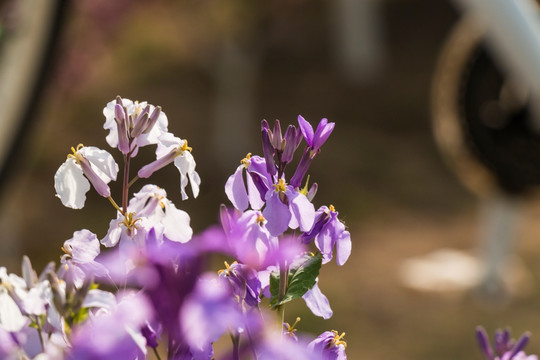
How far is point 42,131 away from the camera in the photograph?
201 inches

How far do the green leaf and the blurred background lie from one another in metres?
2.09

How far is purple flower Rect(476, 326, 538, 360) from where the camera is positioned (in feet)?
1.90

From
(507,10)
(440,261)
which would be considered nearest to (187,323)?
(507,10)

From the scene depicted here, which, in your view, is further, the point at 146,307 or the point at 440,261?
the point at 440,261

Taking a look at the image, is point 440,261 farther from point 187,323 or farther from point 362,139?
point 187,323

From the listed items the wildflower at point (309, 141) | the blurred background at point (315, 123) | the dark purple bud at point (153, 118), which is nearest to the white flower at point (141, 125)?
the dark purple bud at point (153, 118)

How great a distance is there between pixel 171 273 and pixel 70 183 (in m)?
0.18

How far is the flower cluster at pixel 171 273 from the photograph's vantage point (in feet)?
1.27

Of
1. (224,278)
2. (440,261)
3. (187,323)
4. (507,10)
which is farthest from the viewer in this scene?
(440,261)

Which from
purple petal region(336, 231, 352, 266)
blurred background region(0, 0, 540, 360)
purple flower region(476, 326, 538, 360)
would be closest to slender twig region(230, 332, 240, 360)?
purple petal region(336, 231, 352, 266)

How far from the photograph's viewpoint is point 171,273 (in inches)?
15.5

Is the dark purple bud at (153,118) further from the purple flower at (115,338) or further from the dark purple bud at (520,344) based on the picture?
the dark purple bud at (520,344)

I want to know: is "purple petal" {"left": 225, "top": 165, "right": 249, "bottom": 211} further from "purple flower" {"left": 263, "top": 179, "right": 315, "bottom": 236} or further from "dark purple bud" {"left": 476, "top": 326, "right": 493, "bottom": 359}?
"dark purple bud" {"left": 476, "top": 326, "right": 493, "bottom": 359}

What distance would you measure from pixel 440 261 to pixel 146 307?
383cm
